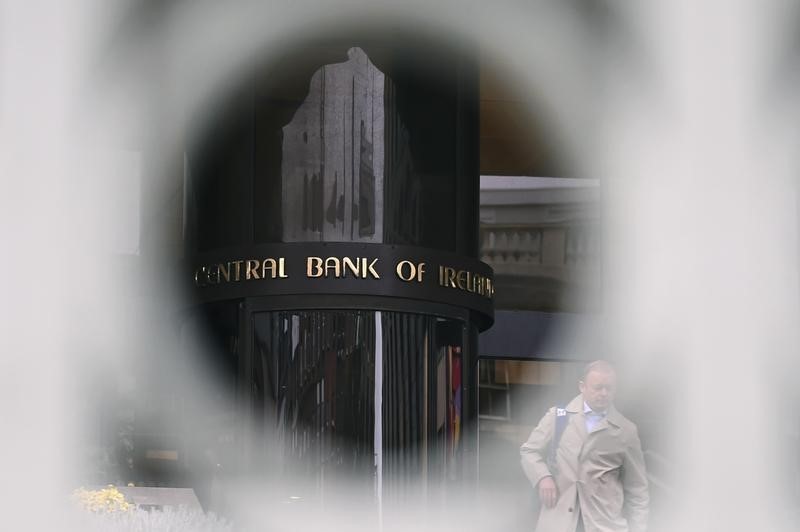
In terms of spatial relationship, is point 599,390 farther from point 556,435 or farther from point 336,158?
point 336,158

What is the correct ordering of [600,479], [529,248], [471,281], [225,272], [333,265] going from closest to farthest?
[600,479]
[333,265]
[225,272]
[471,281]
[529,248]

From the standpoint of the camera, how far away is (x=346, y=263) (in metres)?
5.94

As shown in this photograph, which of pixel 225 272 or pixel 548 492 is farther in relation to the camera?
pixel 225 272

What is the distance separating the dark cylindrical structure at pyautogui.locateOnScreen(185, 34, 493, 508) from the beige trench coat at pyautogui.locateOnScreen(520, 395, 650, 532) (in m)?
0.37

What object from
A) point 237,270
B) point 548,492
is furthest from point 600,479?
point 237,270

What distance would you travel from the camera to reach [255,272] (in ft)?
19.6

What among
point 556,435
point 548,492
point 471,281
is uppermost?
point 471,281

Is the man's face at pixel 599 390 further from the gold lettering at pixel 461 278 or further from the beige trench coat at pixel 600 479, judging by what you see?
the gold lettering at pixel 461 278

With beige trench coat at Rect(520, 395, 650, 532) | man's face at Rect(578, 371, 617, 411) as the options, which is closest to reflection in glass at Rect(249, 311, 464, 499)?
beige trench coat at Rect(520, 395, 650, 532)

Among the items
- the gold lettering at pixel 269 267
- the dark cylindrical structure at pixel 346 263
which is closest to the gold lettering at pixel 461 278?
the dark cylindrical structure at pixel 346 263

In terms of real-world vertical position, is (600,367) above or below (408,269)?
below

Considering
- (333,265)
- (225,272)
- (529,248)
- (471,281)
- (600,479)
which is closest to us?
(600,479)

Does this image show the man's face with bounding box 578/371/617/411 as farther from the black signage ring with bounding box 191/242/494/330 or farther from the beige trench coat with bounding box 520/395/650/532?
the black signage ring with bounding box 191/242/494/330

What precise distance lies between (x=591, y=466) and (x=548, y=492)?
0.18 meters
